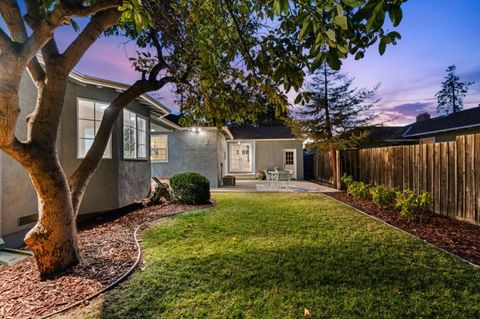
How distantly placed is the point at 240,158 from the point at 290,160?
13.7 ft

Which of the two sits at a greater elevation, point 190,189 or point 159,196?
point 190,189

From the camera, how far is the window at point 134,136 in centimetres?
834

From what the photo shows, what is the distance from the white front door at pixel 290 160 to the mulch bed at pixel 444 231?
1120cm

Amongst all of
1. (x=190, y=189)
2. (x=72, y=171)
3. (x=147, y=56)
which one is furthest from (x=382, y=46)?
(x=190, y=189)

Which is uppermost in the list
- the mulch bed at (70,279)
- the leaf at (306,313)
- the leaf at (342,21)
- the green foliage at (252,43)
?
the green foliage at (252,43)

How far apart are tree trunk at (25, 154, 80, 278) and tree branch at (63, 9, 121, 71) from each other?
1477 millimetres

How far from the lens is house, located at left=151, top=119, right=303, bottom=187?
1345 cm

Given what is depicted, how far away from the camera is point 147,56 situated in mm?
4984

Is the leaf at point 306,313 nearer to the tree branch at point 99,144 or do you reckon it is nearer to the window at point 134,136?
the tree branch at point 99,144

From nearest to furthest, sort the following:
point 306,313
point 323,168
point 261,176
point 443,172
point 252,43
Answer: point 306,313 < point 252,43 < point 443,172 < point 323,168 < point 261,176

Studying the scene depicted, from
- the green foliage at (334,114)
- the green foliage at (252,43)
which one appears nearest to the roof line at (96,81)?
the green foliage at (252,43)

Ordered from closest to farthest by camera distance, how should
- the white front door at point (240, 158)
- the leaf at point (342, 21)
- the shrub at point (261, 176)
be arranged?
the leaf at point (342, 21) → the shrub at point (261, 176) → the white front door at point (240, 158)

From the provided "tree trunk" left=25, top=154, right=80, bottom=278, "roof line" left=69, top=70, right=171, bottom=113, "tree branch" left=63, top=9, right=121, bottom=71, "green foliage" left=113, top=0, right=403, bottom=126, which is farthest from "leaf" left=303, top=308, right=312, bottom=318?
"roof line" left=69, top=70, right=171, bottom=113

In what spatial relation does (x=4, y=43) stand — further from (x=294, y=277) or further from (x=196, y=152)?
(x=196, y=152)
